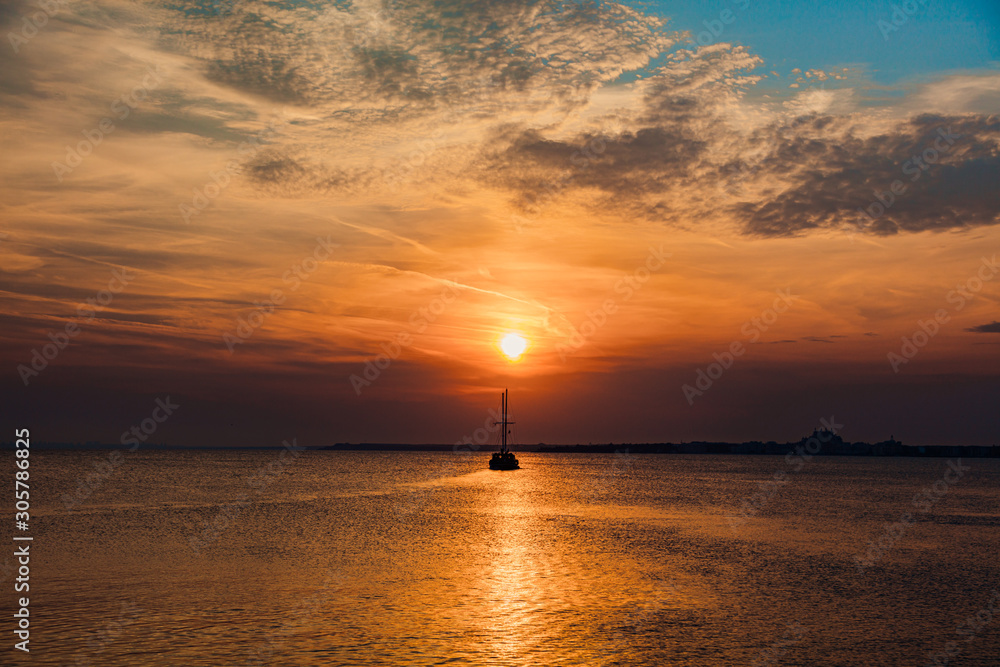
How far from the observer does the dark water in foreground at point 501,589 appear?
27.4 meters

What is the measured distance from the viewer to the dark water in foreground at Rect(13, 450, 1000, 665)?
27359 millimetres

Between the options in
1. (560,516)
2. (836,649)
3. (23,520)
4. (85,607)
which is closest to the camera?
(836,649)

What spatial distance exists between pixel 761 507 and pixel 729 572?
5559 centimetres

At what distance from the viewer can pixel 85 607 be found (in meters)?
32.5

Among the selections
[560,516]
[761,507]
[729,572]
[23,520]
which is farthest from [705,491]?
[23,520]

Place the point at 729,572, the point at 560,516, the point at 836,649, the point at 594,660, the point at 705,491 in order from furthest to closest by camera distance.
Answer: the point at 705,491 < the point at 560,516 < the point at 729,572 < the point at 836,649 < the point at 594,660

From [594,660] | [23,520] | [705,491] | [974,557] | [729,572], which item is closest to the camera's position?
[594,660]

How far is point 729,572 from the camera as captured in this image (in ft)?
147

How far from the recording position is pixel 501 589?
38.6 meters

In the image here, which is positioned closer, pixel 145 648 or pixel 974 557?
pixel 145 648

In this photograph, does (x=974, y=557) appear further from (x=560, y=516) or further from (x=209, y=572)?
(x=209, y=572)

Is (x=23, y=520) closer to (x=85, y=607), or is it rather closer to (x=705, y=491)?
(x=85, y=607)

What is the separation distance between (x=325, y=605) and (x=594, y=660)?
46.1ft

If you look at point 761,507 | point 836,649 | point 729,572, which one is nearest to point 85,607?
point 836,649
